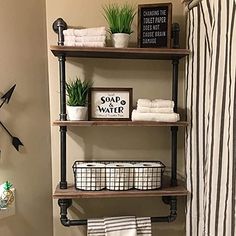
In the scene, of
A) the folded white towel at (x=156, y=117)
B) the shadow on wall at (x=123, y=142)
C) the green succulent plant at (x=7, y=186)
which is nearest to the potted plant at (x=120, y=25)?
the folded white towel at (x=156, y=117)

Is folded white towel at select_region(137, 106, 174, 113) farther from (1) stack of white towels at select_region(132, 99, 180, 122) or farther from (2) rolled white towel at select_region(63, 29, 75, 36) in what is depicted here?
(2) rolled white towel at select_region(63, 29, 75, 36)

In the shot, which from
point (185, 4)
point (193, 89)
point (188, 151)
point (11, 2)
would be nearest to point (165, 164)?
point (188, 151)

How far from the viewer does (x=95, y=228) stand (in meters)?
1.57

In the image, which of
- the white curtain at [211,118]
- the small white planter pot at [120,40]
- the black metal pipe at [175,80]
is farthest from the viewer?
the black metal pipe at [175,80]

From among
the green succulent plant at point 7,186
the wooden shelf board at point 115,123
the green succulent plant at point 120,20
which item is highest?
the green succulent plant at point 120,20

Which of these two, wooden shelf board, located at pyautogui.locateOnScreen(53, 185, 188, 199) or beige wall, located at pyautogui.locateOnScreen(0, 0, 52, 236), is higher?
beige wall, located at pyautogui.locateOnScreen(0, 0, 52, 236)

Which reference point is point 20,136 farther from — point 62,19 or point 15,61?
point 62,19

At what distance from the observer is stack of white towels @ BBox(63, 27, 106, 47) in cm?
148

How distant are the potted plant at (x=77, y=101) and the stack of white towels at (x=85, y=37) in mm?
207

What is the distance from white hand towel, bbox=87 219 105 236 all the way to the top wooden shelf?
868 mm

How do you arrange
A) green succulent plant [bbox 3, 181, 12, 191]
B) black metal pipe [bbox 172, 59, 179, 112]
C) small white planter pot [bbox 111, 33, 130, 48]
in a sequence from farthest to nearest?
1. black metal pipe [bbox 172, 59, 179, 112]
2. small white planter pot [bbox 111, 33, 130, 48]
3. green succulent plant [bbox 3, 181, 12, 191]

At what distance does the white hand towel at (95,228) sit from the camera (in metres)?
1.56

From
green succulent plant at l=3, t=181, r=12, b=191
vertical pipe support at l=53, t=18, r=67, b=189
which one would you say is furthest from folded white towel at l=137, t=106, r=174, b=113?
green succulent plant at l=3, t=181, r=12, b=191

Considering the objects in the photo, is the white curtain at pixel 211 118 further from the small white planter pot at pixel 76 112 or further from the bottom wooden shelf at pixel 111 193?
the small white planter pot at pixel 76 112
